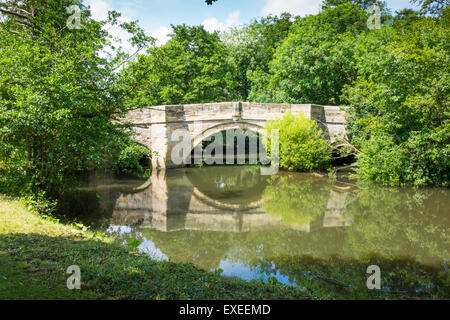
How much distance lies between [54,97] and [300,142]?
10111 mm

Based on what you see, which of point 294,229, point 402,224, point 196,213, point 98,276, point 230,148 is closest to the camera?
point 98,276

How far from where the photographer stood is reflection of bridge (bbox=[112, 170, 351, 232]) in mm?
7016

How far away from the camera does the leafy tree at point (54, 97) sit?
583cm

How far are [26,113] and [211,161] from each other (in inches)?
571

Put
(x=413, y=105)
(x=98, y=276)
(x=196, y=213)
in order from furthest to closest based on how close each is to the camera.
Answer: (x=413, y=105), (x=196, y=213), (x=98, y=276)

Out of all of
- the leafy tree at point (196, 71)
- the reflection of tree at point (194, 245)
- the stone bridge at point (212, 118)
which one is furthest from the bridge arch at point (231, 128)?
the reflection of tree at point (194, 245)

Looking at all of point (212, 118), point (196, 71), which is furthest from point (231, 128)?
point (196, 71)

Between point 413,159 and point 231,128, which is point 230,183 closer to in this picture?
point 231,128

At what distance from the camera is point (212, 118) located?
1480 centimetres

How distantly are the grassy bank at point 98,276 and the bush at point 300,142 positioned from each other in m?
10.4

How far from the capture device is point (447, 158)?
31.4 ft

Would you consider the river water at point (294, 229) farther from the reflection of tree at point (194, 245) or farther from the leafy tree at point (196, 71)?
the leafy tree at point (196, 71)
